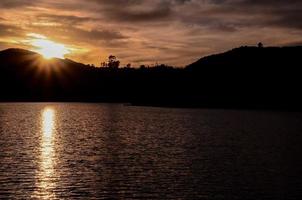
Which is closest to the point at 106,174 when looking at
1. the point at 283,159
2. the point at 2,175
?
the point at 2,175

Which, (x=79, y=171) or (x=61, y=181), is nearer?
(x=61, y=181)

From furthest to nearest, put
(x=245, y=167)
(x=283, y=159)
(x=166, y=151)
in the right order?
(x=166, y=151), (x=283, y=159), (x=245, y=167)

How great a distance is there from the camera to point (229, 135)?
122875mm

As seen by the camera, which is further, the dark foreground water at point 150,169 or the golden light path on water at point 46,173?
the dark foreground water at point 150,169

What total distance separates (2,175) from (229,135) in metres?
77.1

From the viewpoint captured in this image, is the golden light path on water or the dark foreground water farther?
the dark foreground water

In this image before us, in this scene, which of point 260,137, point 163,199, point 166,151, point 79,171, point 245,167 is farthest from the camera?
point 260,137

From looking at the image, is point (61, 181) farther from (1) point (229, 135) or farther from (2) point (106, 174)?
(1) point (229, 135)

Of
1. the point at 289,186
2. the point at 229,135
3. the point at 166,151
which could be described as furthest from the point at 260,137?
the point at 289,186

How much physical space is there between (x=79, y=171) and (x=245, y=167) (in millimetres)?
26189

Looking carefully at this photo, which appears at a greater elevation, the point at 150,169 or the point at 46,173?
the point at 46,173

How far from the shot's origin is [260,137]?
384ft

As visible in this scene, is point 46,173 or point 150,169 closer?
point 46,173

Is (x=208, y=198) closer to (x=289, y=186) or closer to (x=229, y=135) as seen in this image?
(x=289, y=186)
